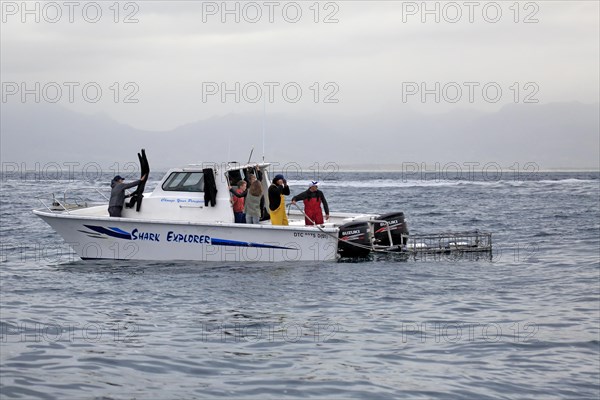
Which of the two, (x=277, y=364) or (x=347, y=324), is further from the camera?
(x=347, y=324)

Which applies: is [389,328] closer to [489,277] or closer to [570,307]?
[570,307]

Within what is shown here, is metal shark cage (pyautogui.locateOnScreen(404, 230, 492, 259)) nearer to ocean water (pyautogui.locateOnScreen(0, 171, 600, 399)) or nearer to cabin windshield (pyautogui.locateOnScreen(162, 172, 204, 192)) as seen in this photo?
ocean water (pyautogui.locateOnScreen(0, 171, 600, 399))

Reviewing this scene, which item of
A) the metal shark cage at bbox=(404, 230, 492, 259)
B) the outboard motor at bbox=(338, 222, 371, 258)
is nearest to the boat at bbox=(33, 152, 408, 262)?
the outboard motor at bbox=(338, 222, 371, 258)

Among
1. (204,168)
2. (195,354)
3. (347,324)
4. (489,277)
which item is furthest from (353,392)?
(204,168)

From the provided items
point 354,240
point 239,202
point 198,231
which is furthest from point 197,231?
point 354,240

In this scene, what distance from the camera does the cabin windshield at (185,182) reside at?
1941 cm

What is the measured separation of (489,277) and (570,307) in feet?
11.0

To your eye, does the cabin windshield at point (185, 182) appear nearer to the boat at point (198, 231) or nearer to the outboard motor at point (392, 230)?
the boat at point (198, 231)

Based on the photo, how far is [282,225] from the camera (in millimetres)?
18969

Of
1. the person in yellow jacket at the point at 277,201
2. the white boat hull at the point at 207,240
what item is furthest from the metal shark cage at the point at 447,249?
the person in yellow jacket at the point at 277,201

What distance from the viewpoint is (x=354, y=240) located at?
63.3ft

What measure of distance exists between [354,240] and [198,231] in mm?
3626

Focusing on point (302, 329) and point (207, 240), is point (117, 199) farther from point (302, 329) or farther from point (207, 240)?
point (302, 329)

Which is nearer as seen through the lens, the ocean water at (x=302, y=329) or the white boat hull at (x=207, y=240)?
the ocean water at (x=302, y=329)
